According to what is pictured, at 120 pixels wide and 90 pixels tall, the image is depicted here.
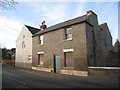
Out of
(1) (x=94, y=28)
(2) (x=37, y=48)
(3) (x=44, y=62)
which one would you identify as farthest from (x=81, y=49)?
(2) (x=37, y=48)

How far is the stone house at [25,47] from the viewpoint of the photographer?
23.4 metres

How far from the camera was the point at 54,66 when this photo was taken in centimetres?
1700

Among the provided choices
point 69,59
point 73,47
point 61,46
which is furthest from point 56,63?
point 73,47

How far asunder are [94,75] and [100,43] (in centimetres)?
690

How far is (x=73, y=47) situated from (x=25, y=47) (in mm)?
13495

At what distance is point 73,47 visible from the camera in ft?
48.2

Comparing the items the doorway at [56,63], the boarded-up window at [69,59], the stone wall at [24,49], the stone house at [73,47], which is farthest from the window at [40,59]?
the boarded-up window at [69,59]

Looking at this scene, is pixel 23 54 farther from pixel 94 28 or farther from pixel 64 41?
pixel 94 28

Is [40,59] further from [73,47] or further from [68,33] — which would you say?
[73,47]

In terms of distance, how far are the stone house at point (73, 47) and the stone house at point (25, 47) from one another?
4393 millimetres

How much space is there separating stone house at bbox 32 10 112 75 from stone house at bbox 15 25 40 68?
4.39 metres

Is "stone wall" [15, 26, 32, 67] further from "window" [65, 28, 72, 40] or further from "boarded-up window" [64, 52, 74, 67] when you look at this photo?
"boarded-up window" [64, 52, 74, 67]

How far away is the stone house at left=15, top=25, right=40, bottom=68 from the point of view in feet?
76.9

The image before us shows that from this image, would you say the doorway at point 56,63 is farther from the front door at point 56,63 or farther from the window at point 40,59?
the window at point 40,59
